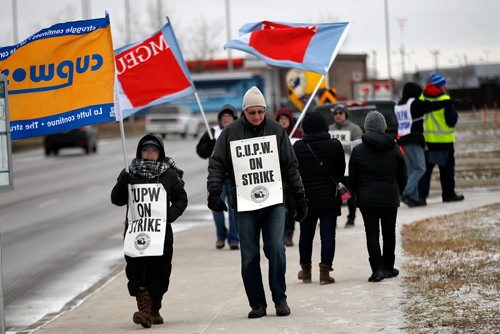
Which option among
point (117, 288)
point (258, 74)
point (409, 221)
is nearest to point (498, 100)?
point (258, 74)

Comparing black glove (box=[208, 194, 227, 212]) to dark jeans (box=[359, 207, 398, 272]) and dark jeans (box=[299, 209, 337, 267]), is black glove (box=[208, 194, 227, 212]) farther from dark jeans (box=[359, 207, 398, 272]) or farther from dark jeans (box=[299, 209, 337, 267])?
dark jeans (box=[359, 207, 398, 272])

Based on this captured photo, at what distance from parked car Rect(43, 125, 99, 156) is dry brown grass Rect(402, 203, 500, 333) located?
97.9 feet

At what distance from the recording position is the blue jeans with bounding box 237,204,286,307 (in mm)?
9391

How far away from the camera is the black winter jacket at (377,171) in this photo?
11.0 metres

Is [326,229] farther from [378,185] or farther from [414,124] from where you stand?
[414,124]

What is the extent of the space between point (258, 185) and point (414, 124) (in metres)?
8.57

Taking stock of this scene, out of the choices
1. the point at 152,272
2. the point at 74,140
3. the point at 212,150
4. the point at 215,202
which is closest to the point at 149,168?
the point at 215,202

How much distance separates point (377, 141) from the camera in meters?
11.0

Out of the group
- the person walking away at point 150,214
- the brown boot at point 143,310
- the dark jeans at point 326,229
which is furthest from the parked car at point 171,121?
the brown boot at point 143,310

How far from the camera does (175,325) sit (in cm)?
948

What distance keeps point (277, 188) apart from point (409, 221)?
6.84 metres

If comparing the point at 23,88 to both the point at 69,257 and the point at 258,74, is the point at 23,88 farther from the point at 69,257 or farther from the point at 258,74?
the point at 258,74

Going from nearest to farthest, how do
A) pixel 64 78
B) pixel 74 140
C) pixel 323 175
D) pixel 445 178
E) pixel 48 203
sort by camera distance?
pixel 64 78, pixel 323 175, pixel 445 178, pixel 48 203, pixel 74 140

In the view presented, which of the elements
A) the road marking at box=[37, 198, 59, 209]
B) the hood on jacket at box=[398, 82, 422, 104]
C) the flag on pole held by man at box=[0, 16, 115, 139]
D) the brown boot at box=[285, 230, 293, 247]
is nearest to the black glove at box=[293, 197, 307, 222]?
the flag on pole held by man at box=[0, 16, 115, 139]
